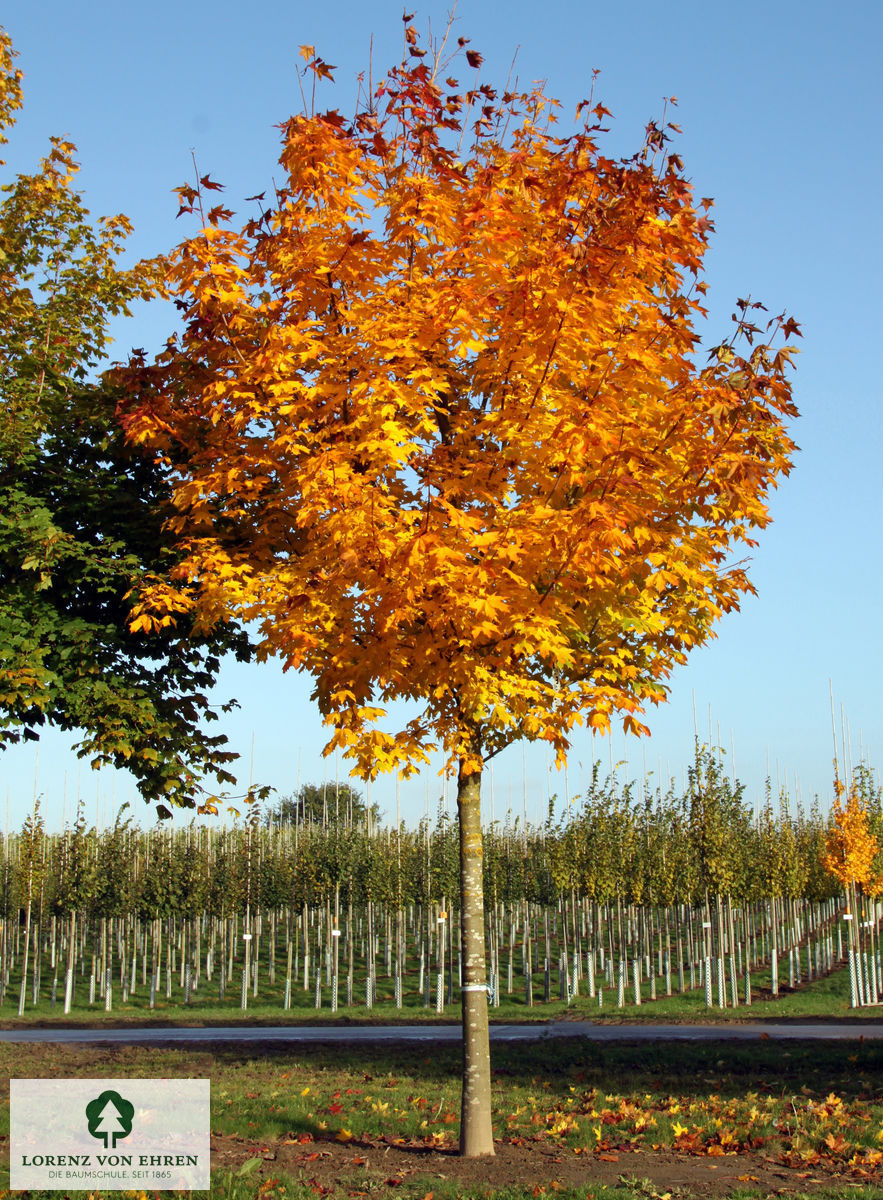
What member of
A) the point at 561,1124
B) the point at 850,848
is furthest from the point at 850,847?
the point at 561,1124

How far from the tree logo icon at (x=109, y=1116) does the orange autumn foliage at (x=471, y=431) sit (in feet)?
9.46

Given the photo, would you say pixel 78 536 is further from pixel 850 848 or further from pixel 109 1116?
pixel 850 848

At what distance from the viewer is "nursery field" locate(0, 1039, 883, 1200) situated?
21.1 feet

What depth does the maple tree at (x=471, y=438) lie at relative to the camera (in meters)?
6.64

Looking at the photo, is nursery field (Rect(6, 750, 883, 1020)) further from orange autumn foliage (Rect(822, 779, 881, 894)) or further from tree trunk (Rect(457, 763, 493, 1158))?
tree trunk (Rect(457, 763, 493, 1158))

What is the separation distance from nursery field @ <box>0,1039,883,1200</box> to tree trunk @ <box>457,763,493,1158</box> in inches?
7.7

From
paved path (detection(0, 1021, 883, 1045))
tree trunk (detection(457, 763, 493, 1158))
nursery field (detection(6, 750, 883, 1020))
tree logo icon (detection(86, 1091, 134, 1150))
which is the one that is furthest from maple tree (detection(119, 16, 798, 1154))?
nursery field (detection(6, 750, 883, 1020))

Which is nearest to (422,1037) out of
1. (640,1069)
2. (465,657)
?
(640,1069)

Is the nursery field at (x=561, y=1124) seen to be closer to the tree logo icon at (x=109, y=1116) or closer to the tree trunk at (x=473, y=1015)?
the tree trunk at (x=473, y=1015)

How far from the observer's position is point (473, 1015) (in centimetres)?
717

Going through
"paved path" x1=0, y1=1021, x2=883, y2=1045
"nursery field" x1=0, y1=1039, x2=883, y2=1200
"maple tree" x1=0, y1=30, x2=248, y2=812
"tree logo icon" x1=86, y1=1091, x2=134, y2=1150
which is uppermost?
"maple tree" x1=0, y1=30, x2=248, y2=812

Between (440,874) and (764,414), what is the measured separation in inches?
1052

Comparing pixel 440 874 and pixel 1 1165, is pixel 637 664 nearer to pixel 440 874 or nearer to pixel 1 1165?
pixel 1 1165

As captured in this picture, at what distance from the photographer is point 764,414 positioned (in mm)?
7141
